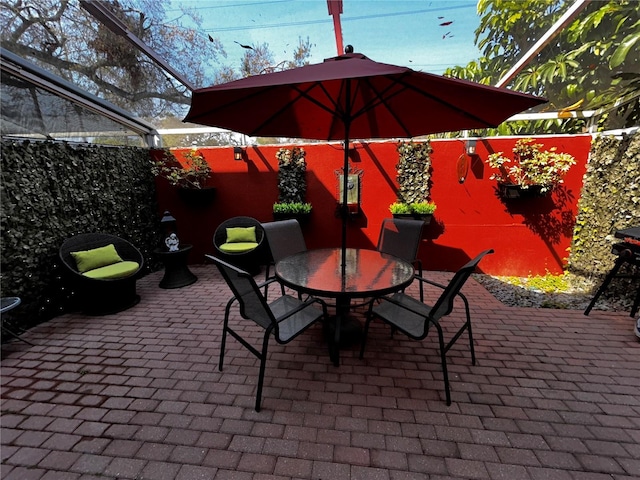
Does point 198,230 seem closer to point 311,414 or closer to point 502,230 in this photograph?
point 311,414

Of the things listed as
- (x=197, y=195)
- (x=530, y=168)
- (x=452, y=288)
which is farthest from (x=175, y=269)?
(x=530, y=168)

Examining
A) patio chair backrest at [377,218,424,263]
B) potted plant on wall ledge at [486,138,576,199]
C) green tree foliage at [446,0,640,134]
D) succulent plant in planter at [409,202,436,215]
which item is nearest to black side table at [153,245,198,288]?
patio chair backrest at [377,218,424,263]

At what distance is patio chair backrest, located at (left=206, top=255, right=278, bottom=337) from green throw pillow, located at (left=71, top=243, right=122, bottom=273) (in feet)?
8.28

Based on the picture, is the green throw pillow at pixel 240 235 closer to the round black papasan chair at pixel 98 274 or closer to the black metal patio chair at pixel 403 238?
the round black papasan chair at pixel 98 274

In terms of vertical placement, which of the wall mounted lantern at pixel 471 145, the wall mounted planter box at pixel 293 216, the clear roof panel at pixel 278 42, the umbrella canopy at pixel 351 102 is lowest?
the wall mounted planter box at pixel 293 216

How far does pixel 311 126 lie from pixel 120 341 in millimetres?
2916

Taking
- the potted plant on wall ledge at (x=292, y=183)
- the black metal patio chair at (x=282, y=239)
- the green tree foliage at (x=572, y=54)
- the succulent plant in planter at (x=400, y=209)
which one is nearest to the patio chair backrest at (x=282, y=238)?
the black metal patio chair at (x=282, y=239)

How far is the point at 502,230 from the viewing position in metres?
4.39

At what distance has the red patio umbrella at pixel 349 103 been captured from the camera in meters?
1.50

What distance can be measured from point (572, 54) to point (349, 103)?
4185 mm

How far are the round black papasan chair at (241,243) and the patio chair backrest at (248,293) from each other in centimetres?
238

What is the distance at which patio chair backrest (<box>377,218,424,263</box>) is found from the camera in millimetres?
3033

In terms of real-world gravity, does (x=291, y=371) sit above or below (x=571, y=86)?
below

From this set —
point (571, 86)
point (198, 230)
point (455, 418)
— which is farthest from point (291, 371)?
point (571, 86)
